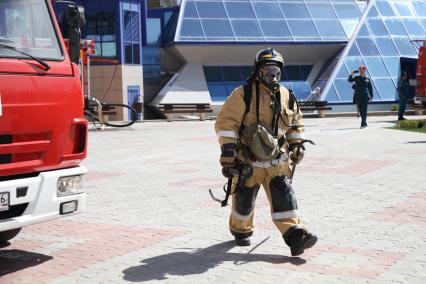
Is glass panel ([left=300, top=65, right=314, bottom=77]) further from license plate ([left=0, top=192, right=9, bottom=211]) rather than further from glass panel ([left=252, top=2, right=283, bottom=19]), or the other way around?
license plate ([left=0, top=192, right=9, bottom=211])

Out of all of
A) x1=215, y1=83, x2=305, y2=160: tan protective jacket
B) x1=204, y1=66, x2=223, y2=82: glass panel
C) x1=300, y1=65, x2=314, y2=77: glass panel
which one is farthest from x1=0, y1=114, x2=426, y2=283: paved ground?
x1=300, y1=65, x2=314, y2=77: glass panel

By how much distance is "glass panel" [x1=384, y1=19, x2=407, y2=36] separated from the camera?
120 feet

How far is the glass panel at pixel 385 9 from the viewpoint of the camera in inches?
1482

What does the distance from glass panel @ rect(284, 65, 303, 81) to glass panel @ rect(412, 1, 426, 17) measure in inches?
338

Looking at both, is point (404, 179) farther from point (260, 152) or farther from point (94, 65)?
point (94, 65)

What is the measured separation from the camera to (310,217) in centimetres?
704

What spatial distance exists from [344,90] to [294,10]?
7.13 meters

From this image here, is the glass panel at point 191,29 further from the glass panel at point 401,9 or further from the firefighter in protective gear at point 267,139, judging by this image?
the firefighter in protective gear at point 267,139

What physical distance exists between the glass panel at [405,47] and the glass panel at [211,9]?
9.92 metres

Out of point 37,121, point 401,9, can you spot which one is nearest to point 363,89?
point 37,121

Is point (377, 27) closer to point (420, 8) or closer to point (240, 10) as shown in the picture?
point (420, 8)

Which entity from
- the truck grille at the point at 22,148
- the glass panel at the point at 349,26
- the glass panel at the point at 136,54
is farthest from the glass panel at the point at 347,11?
the truck grille at the point at 22,148

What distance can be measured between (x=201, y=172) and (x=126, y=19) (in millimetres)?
24027

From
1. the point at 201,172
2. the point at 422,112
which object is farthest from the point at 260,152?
the point at 422,112
